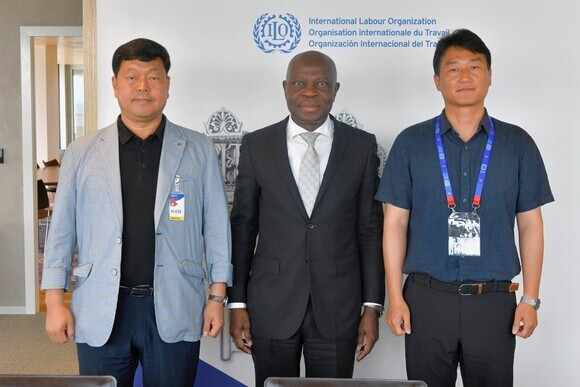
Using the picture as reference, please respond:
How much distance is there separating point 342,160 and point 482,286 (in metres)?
0.70

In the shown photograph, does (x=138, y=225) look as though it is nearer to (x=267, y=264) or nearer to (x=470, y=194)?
(x=267, y=264)

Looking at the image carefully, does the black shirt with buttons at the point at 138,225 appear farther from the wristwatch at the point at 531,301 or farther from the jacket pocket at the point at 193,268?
the wristwatch at the point at 531,301

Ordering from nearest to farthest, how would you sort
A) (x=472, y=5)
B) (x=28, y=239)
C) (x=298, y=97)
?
(x=298, y=97)
(x=472, y=5)
(x=28, y=239)

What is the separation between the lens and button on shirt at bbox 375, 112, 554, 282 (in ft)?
7.54

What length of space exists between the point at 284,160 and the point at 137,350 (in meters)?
0.88

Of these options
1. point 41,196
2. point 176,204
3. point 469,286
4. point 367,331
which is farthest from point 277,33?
point 41,196

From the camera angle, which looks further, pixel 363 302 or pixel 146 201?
pixel 363 302

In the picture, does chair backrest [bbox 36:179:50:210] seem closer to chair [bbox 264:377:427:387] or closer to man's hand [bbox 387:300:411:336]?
man's hand [bbox 387:300:411:336]

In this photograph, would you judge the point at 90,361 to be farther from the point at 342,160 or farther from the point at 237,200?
the point at 342,160

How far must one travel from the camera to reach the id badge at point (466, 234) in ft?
7.42

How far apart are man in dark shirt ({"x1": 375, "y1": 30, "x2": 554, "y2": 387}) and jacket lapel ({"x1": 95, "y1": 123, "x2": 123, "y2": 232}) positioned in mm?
925

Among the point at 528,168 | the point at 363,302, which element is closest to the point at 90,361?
the point at 363,302

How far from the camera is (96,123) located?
3371mm

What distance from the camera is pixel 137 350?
7.81 feet
